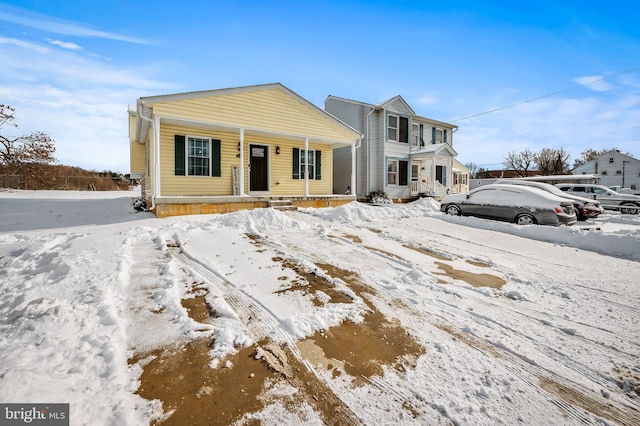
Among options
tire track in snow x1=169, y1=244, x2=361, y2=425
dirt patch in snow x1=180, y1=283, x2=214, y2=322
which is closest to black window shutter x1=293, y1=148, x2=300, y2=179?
tire track in snow x1=169, y1=244, x2=361, y2=425

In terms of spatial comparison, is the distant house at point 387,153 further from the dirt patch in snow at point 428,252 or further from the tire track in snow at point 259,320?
the tire track in snow at point 259,320

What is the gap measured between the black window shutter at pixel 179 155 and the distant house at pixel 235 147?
0.11 ft

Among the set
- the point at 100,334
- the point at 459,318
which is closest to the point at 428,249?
the point at 459,318

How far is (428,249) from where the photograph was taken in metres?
5.89

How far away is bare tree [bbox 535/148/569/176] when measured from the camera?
43.8 m

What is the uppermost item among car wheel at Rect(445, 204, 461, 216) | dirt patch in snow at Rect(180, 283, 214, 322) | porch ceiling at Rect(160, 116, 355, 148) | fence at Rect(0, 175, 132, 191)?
porch ceiling at Rect(160, 116, 355, 148)

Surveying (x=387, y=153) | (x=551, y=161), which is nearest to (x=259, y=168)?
(x=387, y=153)

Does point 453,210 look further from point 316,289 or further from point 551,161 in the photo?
point 551,161

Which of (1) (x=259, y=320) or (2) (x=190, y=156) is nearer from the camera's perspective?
(1) (x=259, y=320)

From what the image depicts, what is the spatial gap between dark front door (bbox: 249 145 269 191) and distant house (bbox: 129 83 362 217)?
0.04m

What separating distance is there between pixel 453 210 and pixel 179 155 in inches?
415

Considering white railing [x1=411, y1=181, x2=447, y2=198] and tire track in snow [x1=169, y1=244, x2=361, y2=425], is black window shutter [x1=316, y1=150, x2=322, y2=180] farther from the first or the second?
tire track in snow [x1=169, y1=244, x2=361, y2=425]

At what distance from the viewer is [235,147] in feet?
38.0

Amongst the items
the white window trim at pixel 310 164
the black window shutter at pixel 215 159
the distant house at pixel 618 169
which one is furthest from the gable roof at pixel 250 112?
the distant house at pixel 618 169
